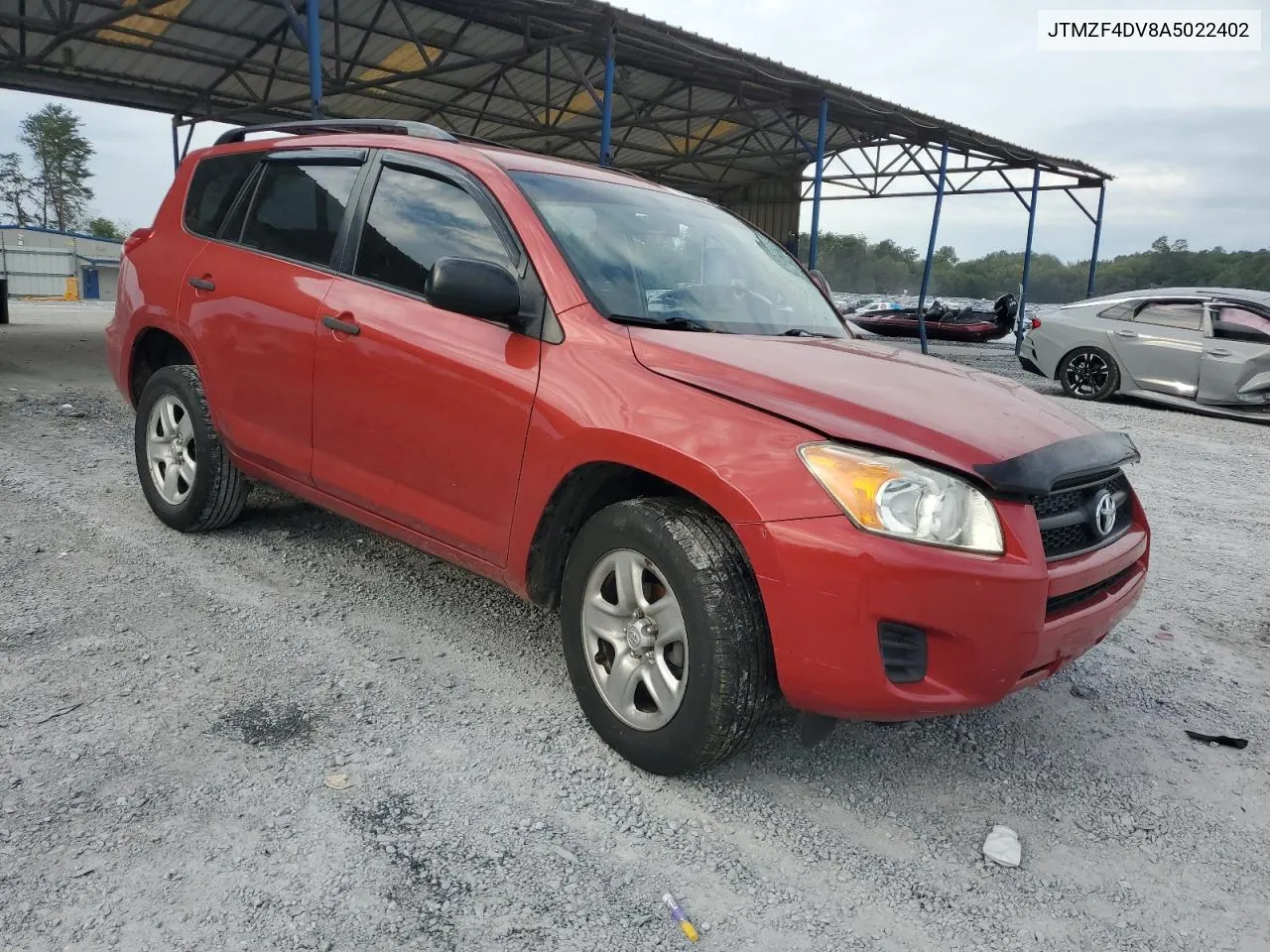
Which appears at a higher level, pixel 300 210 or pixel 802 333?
pixel 300 210

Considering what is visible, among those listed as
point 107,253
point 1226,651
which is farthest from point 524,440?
point 107,253

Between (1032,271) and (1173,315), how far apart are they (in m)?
30.4

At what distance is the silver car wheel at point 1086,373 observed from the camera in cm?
1134

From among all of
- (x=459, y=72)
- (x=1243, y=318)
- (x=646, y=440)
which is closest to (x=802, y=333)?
(x=646, y=440)

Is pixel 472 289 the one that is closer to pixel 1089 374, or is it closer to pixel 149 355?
pixel 149 355

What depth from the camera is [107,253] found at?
47.7m

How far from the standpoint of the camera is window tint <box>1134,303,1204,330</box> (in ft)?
34.7

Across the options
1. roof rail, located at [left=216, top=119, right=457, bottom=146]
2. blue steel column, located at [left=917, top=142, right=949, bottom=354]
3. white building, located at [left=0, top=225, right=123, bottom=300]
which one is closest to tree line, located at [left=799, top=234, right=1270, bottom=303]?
blue steel column, located at [left=917, top=142, right=949, bottom=354]

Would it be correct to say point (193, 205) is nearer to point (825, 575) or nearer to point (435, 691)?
point (435, 691)

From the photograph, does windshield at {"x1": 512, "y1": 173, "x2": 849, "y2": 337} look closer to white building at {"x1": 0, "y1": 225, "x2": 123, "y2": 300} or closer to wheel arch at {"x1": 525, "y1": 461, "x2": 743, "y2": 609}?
wheel arch at {"x1": 525, "y1": 461, "x2": 743, "y2": 609}

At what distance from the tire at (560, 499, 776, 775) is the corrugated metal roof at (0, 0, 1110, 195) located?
31.5ft

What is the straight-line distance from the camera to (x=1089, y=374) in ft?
37.5

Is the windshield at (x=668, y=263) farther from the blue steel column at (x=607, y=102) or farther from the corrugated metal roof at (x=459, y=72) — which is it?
the blue steel column at (x=607, y=102)

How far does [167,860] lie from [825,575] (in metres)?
1.60
